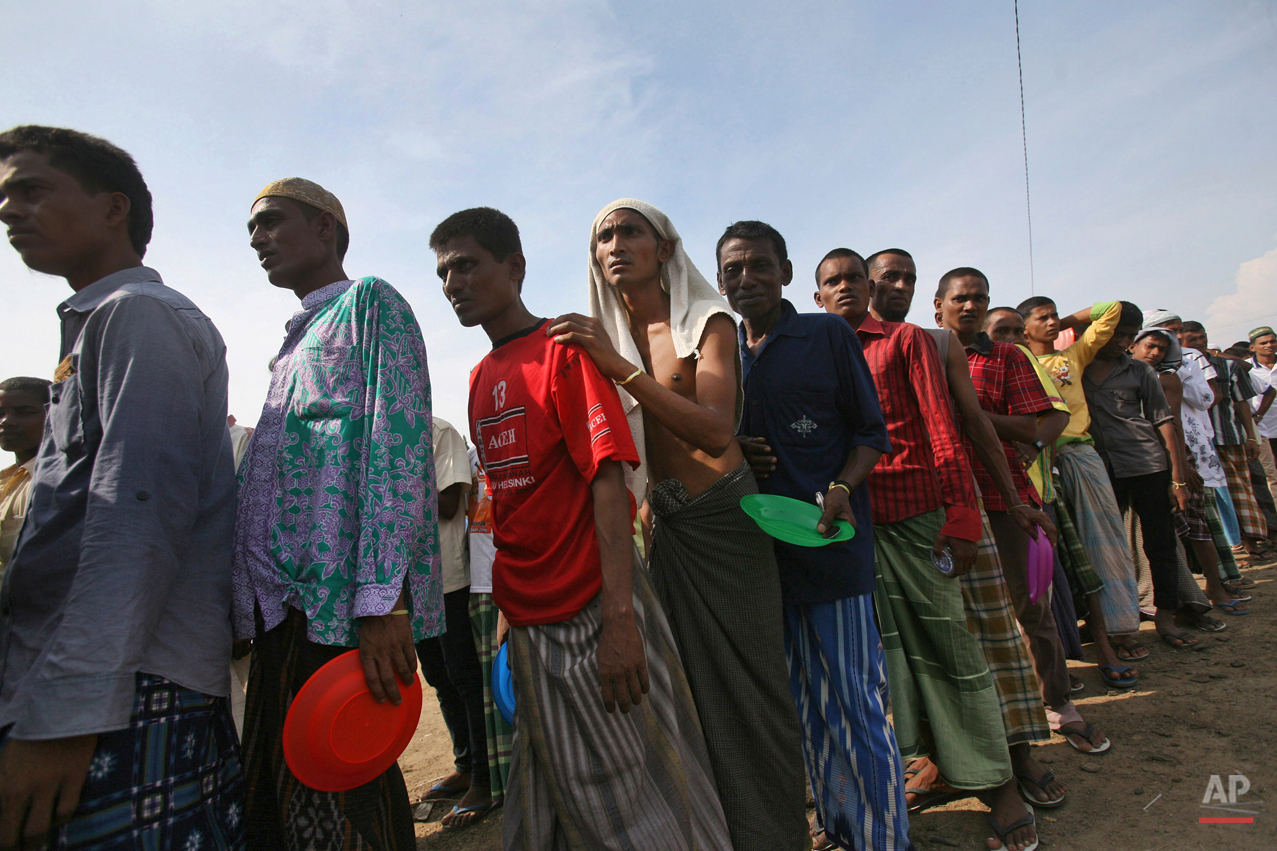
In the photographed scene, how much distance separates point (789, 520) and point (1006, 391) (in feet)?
7.24

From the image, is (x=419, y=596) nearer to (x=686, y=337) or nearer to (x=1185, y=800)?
(x=686, y=337)

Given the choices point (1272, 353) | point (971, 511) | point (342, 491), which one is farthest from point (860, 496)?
point (1272, 353)

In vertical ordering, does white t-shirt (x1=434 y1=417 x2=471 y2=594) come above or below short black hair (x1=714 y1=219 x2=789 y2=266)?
below

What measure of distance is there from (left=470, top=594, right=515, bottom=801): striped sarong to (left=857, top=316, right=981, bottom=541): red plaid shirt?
202cm

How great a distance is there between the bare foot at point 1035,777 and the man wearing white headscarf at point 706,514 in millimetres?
1445

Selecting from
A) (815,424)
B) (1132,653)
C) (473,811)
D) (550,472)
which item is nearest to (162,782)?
(550,472)

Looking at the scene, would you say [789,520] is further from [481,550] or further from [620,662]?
[481,550]

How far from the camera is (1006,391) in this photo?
3627 millimetres

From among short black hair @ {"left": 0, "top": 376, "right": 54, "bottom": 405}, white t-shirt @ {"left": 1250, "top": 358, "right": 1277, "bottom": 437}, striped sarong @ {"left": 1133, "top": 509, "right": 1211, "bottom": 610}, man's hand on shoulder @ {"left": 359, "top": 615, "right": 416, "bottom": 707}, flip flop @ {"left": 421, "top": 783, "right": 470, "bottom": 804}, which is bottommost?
flip flop @ {"left": 421, "top": 783, "right": 470, "bottom": 804}

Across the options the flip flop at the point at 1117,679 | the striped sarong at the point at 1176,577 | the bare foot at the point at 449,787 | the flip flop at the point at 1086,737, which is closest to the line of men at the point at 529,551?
the flip flop at the point at 1086,737

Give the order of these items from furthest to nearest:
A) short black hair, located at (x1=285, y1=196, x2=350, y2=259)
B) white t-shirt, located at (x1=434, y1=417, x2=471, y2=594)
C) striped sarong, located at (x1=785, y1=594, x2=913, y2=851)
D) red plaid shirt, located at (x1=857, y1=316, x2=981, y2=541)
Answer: white t-shirt, located at (x1=434, y1=417, x2=471, y2=594) < red plaid shirt, located at (x1=857, y1=316, x2=981, y2=541) < striped sarong, located at (x1=785, y1=594, x2=913, y2=851) < short black hair, located at (x1=285, y1=196, x2=350, y2=259)

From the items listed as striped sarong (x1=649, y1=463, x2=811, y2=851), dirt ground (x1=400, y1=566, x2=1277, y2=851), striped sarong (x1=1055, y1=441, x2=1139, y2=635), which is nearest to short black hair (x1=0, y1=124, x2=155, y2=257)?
striped sarong (x1=649, y1=463, x2=811, y2=851)

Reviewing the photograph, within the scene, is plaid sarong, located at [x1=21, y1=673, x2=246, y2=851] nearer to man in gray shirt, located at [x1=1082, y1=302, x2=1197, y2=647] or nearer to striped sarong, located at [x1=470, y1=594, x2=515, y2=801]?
striped sarong, located at [x1=470, y1=594, x2=515, y2=801]

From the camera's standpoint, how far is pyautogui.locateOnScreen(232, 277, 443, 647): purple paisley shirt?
5.35ft
